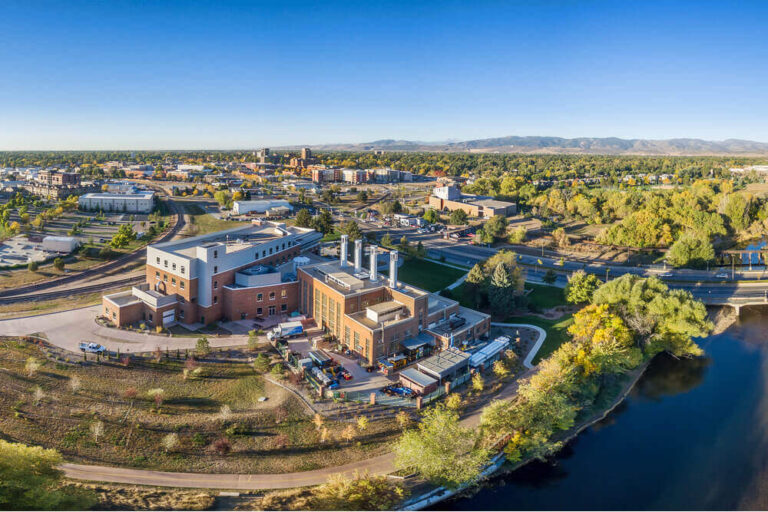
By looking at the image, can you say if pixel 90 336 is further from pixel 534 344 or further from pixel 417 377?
pixel 534 344

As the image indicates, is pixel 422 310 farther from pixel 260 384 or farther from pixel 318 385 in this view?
pixel 260 384

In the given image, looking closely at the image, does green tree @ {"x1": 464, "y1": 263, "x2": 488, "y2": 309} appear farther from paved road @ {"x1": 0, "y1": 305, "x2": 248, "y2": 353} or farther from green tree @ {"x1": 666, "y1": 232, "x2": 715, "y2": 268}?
green tree @ {"x1": 666, "y1": 232, "x2": 715, "y2": 268}

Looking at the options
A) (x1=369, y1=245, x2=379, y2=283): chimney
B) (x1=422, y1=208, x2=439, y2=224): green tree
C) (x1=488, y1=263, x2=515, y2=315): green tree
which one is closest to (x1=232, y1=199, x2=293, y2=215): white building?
(x1=422, y1=208, x2=439, y2=224): green tree

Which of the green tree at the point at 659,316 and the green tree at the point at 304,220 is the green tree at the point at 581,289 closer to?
the green tree at the point at 659,316

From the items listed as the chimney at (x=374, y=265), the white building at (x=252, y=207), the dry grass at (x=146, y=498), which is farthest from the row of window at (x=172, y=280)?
the white building at (x=252, y=207)

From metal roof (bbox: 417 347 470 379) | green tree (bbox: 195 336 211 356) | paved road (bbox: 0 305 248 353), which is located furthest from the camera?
paved road (bbox: 0 305 248 353)

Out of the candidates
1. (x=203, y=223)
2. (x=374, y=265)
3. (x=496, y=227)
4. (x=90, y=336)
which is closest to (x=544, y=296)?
(x=374, y=265)

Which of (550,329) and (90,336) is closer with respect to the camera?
(90,336)
